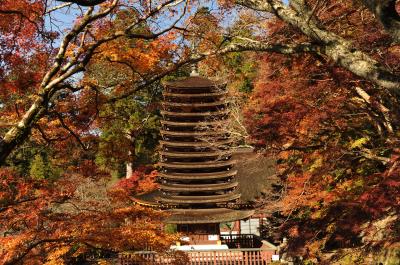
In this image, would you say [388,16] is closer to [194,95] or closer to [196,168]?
[196,168]

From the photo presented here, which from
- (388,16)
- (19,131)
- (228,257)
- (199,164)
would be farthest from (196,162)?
(388,16)

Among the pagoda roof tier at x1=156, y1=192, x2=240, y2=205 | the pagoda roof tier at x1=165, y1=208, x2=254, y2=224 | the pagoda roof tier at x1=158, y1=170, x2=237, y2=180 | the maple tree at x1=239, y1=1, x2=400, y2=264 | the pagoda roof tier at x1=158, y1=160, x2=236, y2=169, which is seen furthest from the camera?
the pagoda roof tier at x1=158, y1=160, x2=236, y2=169

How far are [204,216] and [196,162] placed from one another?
212 centimetres

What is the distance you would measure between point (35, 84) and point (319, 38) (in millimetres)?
5785

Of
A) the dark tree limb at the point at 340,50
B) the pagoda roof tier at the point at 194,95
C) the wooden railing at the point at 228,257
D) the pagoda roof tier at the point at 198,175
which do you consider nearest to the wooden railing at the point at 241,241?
the wooden railing at the point at 228,257

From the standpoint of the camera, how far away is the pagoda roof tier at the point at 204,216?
1322 centimetres

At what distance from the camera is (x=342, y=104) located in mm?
9148

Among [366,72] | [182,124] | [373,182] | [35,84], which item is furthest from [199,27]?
[182,124]

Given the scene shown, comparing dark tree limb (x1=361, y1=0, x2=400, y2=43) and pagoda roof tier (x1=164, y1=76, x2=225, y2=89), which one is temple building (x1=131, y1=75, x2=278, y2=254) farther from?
dark tree limb (x1=361, y1=0, x2=400, y2=43)

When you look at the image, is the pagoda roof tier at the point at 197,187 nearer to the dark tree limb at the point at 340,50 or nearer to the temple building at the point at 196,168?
the temple building at the point at 196,168

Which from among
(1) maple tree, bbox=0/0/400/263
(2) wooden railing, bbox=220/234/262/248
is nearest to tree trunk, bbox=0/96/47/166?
(1) maple tree, bbox=0/0/400/263

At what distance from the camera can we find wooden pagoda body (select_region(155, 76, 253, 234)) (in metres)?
13.7

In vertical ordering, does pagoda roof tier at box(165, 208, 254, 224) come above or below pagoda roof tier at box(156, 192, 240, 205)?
below

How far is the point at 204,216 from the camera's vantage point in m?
13.5
